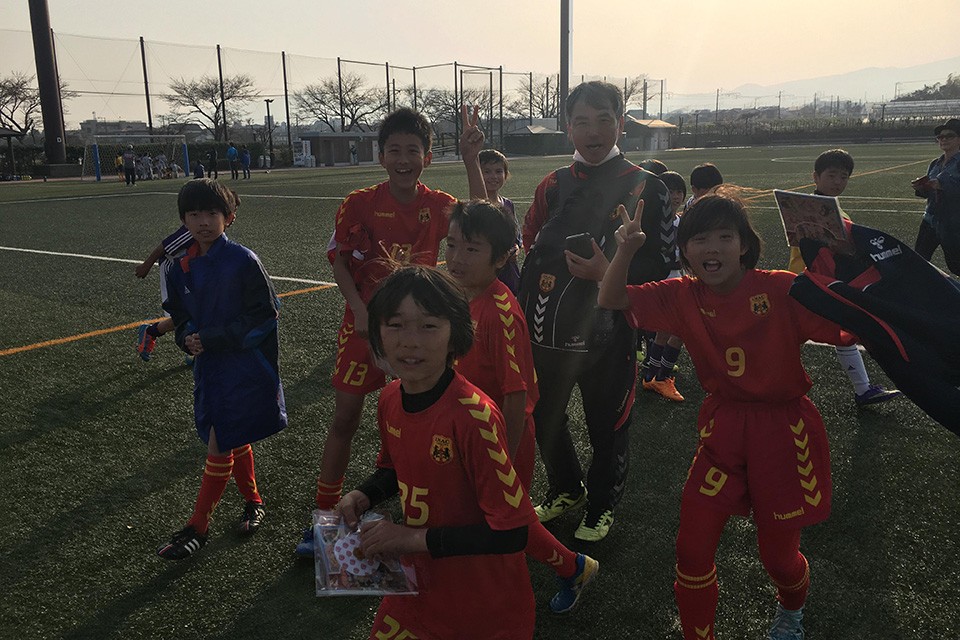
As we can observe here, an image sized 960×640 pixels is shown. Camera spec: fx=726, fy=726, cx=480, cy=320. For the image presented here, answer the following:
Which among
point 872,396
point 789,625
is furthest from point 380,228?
point 872,396

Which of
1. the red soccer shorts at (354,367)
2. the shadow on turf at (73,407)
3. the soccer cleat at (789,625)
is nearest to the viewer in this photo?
the soccer cleat at (789,625)

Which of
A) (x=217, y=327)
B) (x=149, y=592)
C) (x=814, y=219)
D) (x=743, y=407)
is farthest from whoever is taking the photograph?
(x=217, y=327)

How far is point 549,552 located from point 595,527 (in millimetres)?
897

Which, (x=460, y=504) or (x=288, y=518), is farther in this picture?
(x=288, y=518)

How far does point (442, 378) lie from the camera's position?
1859 millimetres

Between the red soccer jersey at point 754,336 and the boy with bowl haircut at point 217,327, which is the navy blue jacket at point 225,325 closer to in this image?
the boy with bowl haircut at point 217,327

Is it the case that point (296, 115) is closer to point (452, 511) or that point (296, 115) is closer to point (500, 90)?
point (500, 90)

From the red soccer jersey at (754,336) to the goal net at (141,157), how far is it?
35.8 metres

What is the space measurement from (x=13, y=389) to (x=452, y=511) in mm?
4991

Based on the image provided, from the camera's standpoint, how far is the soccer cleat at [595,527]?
3.31 meters

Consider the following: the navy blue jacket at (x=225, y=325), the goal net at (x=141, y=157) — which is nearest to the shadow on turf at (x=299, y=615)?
the navy blue jacket at (x=225, y=325)

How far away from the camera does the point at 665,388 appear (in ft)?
17.7

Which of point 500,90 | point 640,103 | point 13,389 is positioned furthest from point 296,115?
point 13,389

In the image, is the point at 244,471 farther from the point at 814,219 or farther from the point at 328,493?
the point at 814,219
